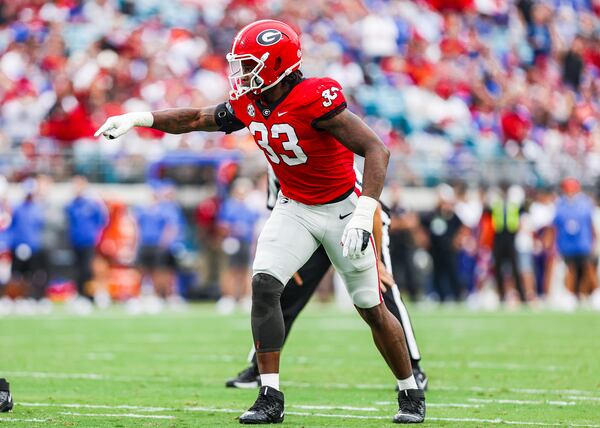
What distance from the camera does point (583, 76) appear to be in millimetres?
24094

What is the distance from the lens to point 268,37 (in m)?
5.71

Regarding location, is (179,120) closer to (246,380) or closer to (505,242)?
(246,380)

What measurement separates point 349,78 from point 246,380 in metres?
13.9

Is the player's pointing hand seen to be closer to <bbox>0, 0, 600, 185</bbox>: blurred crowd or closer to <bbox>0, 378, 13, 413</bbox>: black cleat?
<bbox>0, 378, 13, 413</bbox>: black cleat

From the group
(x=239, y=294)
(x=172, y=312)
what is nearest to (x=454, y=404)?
(x=172, y=312)

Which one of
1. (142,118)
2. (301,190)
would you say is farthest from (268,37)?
(142,118)

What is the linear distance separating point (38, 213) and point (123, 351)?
7.23 meters

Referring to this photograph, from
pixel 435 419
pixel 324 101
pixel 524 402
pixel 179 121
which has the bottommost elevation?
pixel 524 402

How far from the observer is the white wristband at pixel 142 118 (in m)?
6.15

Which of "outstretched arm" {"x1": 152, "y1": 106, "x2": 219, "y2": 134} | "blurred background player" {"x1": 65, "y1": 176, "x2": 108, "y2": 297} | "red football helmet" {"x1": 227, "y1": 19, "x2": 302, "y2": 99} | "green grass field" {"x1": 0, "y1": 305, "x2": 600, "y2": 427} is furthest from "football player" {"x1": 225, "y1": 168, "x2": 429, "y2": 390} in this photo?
"blurred background player" {"x1": 65, "y1": 176, "x2": 108, "y2": 297}

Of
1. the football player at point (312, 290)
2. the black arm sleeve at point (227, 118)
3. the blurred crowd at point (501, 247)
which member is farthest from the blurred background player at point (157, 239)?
the black arm sleeve at point (227, 118)

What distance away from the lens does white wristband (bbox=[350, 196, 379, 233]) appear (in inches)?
215

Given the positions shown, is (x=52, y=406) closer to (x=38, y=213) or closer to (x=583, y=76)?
(x=38, y=213)

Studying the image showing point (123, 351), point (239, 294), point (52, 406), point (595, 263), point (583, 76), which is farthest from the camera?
point (583, 76)
